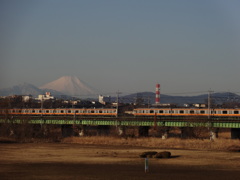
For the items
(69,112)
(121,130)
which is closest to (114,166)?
(121,130)

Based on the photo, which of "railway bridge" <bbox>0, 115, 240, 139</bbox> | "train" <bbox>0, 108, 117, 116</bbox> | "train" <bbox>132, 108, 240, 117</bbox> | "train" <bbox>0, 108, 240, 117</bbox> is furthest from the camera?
"train" <bbox>0, 108, 117, 116</bbox>

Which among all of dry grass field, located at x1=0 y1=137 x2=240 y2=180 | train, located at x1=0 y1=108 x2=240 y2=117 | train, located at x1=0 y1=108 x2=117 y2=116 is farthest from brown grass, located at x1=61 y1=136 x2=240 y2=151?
train, located at x1=0 y1=108 x2=117 y2=116

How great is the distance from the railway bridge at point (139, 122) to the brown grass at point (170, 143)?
494 inches

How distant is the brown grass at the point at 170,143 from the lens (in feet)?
323

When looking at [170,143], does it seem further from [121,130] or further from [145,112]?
[145,112]

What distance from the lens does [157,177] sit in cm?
5300

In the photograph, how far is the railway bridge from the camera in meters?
125

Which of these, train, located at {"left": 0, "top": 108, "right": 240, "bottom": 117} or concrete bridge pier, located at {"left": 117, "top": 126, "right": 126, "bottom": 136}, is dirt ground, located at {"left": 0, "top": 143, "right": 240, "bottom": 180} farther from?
train, located at {"left": 0, "top": 108, "right": 240, "bottom": 117}

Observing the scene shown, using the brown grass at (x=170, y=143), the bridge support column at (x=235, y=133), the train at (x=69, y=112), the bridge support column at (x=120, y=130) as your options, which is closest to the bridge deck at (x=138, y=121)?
the bridge support column at (x=120, y=130)

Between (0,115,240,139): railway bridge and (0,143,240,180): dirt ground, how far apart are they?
4184cm

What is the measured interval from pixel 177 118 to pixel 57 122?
38.8m

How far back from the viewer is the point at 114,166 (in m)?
63.8

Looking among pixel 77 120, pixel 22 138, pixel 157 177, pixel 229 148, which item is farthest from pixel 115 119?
pixel 157 177

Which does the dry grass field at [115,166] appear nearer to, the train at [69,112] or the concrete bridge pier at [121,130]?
the concrete bridge pier at [121,130]
